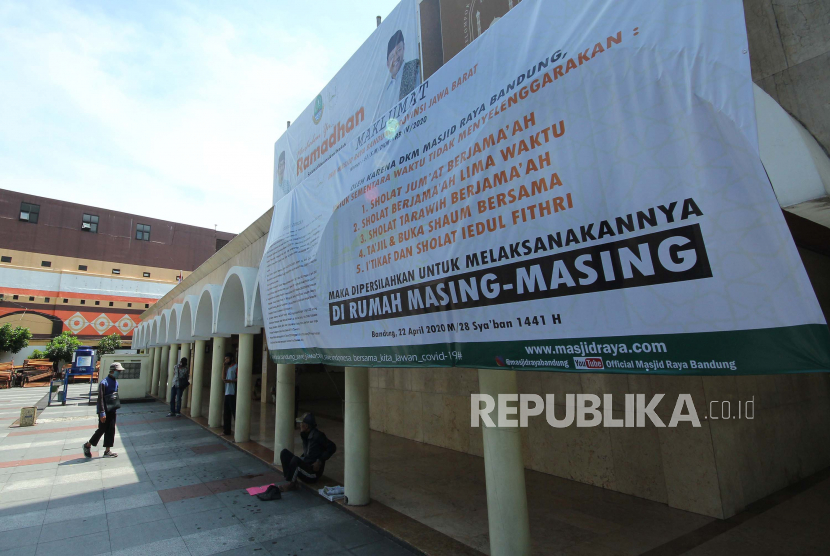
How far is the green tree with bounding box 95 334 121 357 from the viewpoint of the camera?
36.3 metres

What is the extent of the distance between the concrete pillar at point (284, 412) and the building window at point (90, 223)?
43.8 metres

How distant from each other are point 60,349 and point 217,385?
3152 centimetres

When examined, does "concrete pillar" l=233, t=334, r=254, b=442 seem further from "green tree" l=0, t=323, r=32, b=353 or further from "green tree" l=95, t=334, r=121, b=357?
"green tree" l=95, t=334, r=121, b=357

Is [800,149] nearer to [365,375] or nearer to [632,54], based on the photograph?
[632,54]

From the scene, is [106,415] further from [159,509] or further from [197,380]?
[197,380]

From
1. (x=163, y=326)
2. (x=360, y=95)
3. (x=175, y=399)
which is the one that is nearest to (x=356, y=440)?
(x=360, y=95)

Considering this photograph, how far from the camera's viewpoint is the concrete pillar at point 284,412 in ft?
25.3

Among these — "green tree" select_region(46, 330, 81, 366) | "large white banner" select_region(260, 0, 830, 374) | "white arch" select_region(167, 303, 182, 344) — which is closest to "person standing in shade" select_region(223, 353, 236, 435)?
"white arch" select_region(167, 303, 182, 344)

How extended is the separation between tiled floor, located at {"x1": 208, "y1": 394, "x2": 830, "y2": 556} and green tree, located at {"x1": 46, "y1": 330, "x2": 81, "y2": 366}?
3745 centimetres

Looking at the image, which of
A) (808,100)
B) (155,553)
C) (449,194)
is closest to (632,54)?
(808,100)

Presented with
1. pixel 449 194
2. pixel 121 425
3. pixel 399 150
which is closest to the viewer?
pixel 449 194

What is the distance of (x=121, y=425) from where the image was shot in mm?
12227

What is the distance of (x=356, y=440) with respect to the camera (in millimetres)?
5711

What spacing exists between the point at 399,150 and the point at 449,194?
114 centimetres
